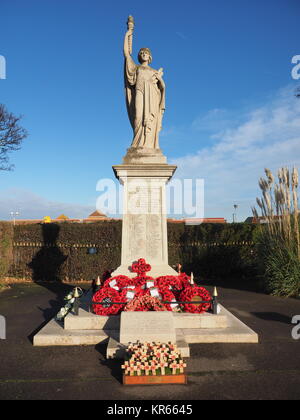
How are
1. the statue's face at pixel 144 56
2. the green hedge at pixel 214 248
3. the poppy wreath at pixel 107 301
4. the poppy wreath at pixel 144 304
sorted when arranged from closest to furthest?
the poppy wreath at pixel 144 304 → the poppy wreath at pixel 107 301 → the statue's face at pixel 144 56 → the green hedge at pixel 214 248

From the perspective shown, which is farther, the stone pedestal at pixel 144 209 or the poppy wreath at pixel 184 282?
the stone pedestal at pixel 144 209

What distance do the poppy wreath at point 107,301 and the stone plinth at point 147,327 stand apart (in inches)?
31.9

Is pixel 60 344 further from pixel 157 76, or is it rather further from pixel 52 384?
pixel 157 76

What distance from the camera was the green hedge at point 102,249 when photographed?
1159cm

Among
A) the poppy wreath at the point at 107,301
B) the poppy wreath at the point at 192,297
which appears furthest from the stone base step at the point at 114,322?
the poppy wreath at the point at 192,297

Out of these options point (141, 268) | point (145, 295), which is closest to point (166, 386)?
point (145, 295)

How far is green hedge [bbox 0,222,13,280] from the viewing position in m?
9.73

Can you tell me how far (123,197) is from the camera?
641 centimetres

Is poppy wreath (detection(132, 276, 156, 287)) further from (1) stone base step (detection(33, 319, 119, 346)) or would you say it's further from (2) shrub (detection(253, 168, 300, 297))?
(2) shrub (detection(253, 168, 300, 297))

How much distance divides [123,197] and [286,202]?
4.71m

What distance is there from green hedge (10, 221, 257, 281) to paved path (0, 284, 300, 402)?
19.8ft

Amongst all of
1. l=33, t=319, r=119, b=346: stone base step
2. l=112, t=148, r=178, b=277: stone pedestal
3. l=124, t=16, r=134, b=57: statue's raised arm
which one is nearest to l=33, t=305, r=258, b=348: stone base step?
l=33, t=319, r=119, b=346: stone base step

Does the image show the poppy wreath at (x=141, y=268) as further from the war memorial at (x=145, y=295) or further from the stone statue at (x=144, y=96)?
the stone statue at (x=144, y=96)

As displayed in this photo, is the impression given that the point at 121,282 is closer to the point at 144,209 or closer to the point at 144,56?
the point at 144,209
